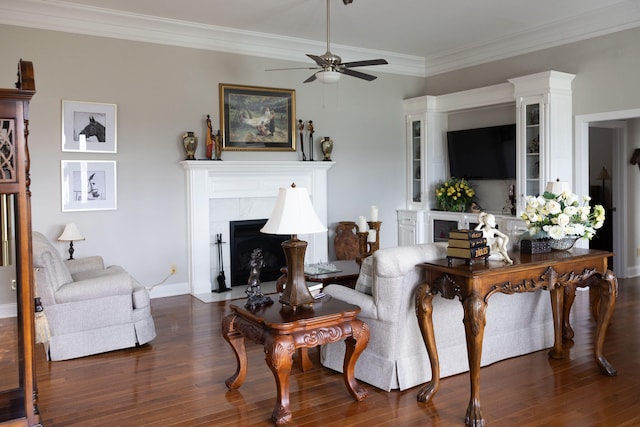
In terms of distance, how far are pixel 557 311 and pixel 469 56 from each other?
4791 mm

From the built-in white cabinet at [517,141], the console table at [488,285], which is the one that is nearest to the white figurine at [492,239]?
the console table at [488,285]

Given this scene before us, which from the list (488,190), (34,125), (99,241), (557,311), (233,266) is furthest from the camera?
(488,190)

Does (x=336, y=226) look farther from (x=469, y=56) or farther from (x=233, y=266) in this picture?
(x=469, y=56)

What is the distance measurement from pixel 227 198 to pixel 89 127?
1795 millimetres

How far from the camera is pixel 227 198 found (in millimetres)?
7023

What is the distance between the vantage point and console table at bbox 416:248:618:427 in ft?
10.3

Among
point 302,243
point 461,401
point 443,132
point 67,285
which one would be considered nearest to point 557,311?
point 461,401

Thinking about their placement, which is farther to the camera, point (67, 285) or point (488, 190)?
point (488, 190)

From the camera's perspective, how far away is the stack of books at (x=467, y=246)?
10.9 feet

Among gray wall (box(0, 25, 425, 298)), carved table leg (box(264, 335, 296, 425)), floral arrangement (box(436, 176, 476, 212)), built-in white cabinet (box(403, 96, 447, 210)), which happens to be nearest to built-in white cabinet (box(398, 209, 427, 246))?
built-in white cabinet (box(403, 96, 447, 210))

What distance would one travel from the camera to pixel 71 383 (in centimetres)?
387

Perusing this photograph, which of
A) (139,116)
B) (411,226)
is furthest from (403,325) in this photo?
(411,226)

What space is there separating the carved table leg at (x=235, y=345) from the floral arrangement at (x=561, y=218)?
7.09 feet

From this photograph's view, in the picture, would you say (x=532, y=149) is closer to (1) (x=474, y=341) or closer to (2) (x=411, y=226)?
(2) (x=411, y=226)
